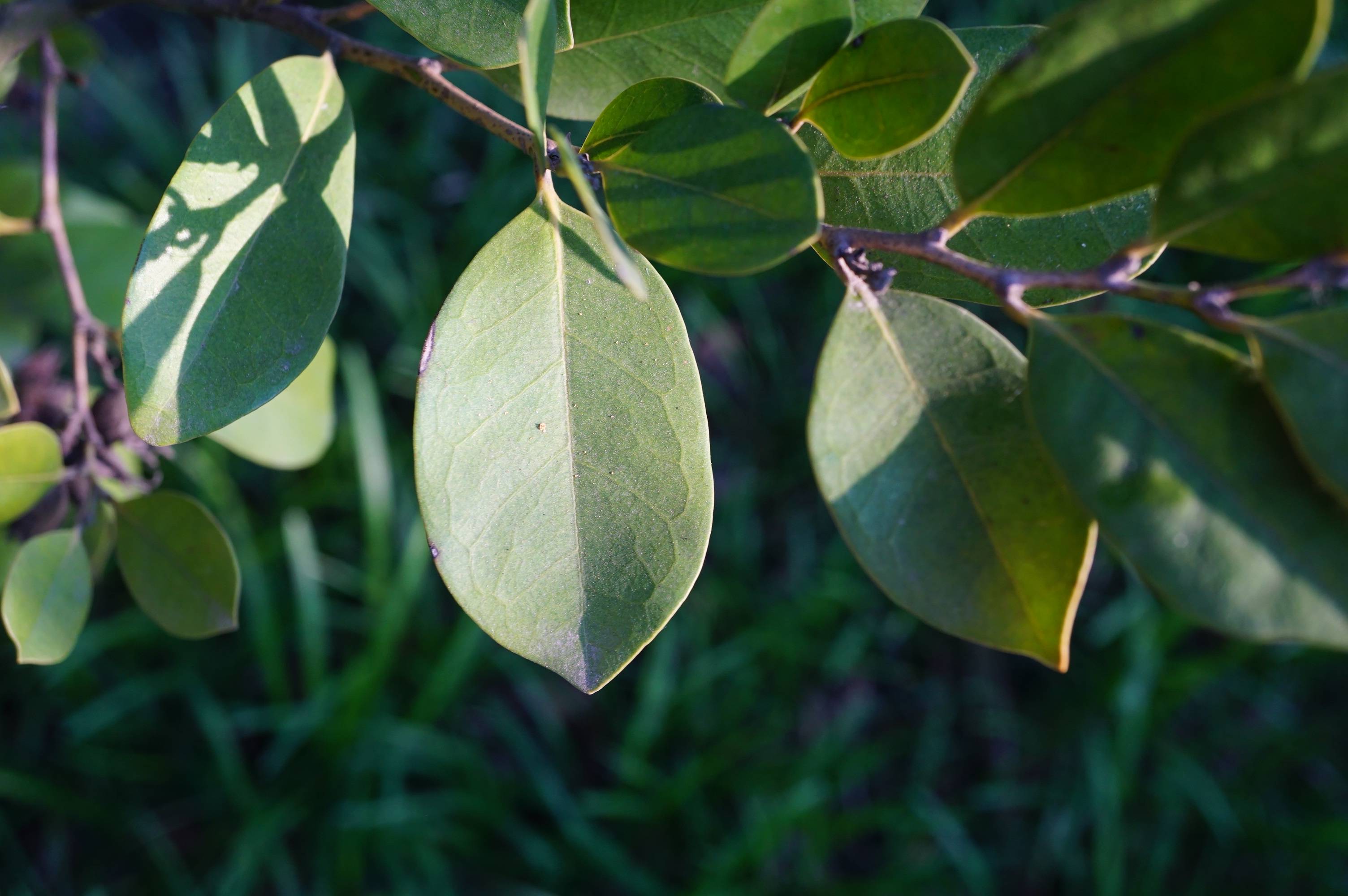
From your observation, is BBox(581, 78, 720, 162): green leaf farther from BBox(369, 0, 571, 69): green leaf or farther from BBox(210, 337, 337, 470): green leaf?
BBox(210, 337, 337, 470): green leaf

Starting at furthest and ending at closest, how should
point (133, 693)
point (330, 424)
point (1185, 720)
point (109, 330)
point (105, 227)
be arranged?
point (1185, 720)
point (133, 693)
point (105, 227)
point (330, 424)
point (109, 330)

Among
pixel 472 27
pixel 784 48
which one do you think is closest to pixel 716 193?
pixel 784 48

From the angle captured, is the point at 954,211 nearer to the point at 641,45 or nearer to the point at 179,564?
the point at 641,45

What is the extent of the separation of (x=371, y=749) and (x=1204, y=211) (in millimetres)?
1785

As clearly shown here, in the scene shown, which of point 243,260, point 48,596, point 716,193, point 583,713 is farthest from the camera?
point 583,713

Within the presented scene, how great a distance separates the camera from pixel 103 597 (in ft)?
6.24

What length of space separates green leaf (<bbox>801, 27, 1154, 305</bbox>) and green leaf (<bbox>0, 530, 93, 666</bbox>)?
606 millimetres

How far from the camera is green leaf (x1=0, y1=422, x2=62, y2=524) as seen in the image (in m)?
0.66

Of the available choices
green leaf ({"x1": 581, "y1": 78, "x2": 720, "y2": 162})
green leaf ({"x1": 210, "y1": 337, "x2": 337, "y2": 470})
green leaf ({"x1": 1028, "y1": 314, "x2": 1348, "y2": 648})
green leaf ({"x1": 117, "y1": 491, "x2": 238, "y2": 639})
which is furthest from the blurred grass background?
green leaf ({"x1": 1028, "y1": 314, "x2": 1348, "y2": 648})

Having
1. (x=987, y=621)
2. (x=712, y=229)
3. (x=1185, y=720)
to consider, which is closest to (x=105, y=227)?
(x=712, y=229)

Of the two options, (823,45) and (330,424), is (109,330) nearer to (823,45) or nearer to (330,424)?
(330,424)

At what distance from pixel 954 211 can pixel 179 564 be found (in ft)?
1.97

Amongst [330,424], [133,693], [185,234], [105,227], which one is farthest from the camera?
[133,693]

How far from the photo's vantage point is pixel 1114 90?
0.39m
